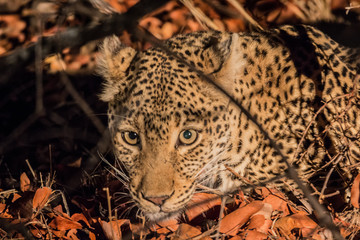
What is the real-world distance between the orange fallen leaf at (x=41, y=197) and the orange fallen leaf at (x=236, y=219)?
1.42 meters

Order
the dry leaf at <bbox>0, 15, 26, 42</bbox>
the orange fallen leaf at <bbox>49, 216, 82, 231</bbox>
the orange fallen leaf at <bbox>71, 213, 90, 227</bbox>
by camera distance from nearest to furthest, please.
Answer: the orange fallen leaf at <bbox>49, 216, 82, 231</bbox>, the orange fallen leaf at <bbox>71, 213, 90, 227</bbox>, the dry leaf at <bbox>0, 15, 26, 42</bbox>

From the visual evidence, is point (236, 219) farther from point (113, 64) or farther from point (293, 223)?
point (113, 64)

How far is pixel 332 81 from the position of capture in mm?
3844

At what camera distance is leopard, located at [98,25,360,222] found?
3482 millimetres

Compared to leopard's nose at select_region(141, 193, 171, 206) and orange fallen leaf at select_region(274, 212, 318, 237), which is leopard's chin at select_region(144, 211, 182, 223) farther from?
orange fallen leaf at select_region(274, 212, 318, 237)

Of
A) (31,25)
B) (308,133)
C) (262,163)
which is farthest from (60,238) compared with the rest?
(31,25)

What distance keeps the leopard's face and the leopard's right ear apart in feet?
0.34

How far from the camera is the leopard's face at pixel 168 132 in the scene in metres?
3.42

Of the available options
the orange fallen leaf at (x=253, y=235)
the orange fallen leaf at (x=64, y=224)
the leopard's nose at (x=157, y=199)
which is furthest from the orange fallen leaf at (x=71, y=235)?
the orange fallen leaf at (x=253, y=235)

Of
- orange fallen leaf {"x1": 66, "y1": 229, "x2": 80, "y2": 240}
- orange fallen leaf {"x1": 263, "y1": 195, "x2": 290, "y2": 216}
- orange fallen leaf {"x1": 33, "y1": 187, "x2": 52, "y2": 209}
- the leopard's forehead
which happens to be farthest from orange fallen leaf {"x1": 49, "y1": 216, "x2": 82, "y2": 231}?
orange fallen leaf {"x1": 263, "y1": 195, "x2": 290, "y2": 216}

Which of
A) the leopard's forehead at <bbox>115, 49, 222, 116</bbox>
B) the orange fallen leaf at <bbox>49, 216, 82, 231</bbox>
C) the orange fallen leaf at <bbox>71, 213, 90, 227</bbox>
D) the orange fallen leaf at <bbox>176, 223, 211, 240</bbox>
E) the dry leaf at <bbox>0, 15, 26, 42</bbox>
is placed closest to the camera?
the orange fallen leaf at <bbox>176, 223, 211, 240</bbox>

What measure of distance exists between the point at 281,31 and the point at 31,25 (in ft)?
12.1

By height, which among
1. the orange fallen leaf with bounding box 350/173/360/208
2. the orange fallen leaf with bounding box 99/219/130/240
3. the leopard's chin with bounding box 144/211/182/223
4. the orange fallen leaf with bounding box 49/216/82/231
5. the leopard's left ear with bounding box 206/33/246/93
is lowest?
the orange fallen leaf with bounding box 49/216/82/231

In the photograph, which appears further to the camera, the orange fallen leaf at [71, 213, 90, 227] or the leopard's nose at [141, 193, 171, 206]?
the orange fallen leaf at [71, 213, 90, 227]
